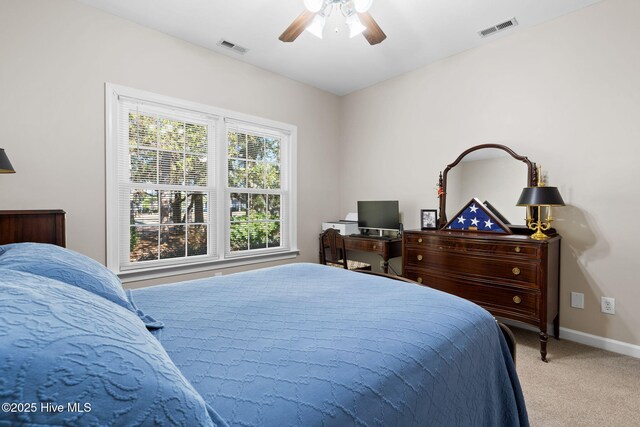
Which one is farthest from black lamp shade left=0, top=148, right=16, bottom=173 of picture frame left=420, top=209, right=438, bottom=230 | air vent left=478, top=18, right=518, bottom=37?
air vent left=478, top=18, right=518, bottom=37

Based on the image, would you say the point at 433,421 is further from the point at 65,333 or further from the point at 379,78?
the point at 379,78

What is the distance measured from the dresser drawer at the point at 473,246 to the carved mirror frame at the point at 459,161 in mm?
420

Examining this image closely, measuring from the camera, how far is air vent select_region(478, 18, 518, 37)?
294 cm

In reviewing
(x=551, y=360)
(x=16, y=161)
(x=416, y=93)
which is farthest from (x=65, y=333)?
(x=416, y=93)

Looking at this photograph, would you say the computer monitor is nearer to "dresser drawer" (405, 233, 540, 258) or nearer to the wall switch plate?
"dresser drawer" (405, 233, 540, 258)

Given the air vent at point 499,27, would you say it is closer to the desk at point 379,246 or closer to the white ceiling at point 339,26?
the white ceiling at point 339,26

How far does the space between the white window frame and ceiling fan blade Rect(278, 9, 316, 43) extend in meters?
1.36

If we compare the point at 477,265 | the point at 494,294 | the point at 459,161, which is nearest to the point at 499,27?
the point at 459,161

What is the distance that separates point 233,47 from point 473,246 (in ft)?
10.3

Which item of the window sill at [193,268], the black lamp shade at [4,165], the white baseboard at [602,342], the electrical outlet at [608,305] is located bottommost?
the white baseboard at [602,342]

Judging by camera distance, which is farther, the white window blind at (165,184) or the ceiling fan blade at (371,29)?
the white window blind at (165,184)

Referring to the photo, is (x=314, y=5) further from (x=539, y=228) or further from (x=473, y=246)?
(x=539, y=228)

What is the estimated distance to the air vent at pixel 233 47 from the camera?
3.27 meters

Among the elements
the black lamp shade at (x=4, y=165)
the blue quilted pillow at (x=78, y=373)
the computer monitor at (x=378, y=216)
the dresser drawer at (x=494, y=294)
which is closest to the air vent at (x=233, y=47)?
the black lamp shade at (x=4, y=165)
